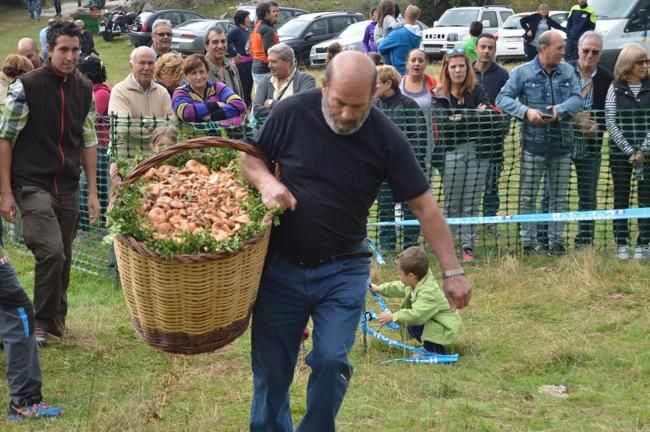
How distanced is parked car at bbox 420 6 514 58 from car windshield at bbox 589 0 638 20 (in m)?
7.86

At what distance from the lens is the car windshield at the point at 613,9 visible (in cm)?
1980

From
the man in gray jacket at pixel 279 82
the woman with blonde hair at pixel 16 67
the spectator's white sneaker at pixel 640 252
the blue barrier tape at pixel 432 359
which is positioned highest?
the woman with blonde hair at pixel 16 67

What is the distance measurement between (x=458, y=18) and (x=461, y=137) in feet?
72.3

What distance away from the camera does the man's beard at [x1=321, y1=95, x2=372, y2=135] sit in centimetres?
468

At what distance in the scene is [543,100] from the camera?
31.6ft

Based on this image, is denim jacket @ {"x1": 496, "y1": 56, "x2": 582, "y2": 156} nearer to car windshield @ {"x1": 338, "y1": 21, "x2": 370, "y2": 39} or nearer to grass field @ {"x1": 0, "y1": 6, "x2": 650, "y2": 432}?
grass field @ {"x1": 0, "y1": 6, "x2": 650, "y2": 432}

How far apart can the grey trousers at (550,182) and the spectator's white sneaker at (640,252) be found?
0.69m

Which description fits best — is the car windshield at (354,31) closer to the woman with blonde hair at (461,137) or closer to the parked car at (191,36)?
the parked car at (191,36)

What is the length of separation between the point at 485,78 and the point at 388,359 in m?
4.89

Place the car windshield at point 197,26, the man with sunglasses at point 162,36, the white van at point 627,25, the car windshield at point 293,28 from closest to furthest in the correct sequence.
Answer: the man with sunglasses at point 162,36
the white van at point 627,25
the car windshield at point 293,28
the car windshield at point 197,26

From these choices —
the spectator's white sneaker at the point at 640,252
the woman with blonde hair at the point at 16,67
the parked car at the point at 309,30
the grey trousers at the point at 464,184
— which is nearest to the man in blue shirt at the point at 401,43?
the grey trousers at the point at 464,184

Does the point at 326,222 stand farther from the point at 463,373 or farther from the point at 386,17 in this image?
the point at 386,17

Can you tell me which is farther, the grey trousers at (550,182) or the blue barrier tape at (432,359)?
the grey trousers at (550,182)

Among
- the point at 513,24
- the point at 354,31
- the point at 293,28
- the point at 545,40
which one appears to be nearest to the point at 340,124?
the point at 545,40
